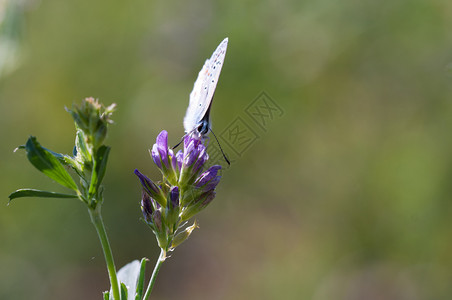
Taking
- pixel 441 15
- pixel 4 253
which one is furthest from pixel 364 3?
pixel 4 253

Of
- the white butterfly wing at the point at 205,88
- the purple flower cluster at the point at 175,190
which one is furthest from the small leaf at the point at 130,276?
the white butterfly wing at the point at 205,88

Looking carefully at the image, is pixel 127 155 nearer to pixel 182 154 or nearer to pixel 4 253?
pixel 4 253

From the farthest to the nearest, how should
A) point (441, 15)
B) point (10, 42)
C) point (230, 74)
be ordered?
point (230, 74) < point (441, 15) < point (10, 42)

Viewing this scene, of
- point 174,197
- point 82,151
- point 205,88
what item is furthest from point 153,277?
point 205,88

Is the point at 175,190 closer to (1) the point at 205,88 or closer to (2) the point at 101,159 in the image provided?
(2) the point at 101,159

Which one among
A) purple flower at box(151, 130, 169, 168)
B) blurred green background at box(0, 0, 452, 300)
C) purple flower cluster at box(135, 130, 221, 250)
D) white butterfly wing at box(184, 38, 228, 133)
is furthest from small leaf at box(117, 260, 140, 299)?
blurred green background at box(0, 0, 452, 300)

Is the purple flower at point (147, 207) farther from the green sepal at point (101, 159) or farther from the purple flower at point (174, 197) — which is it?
the green sepal at point (101, 159)
